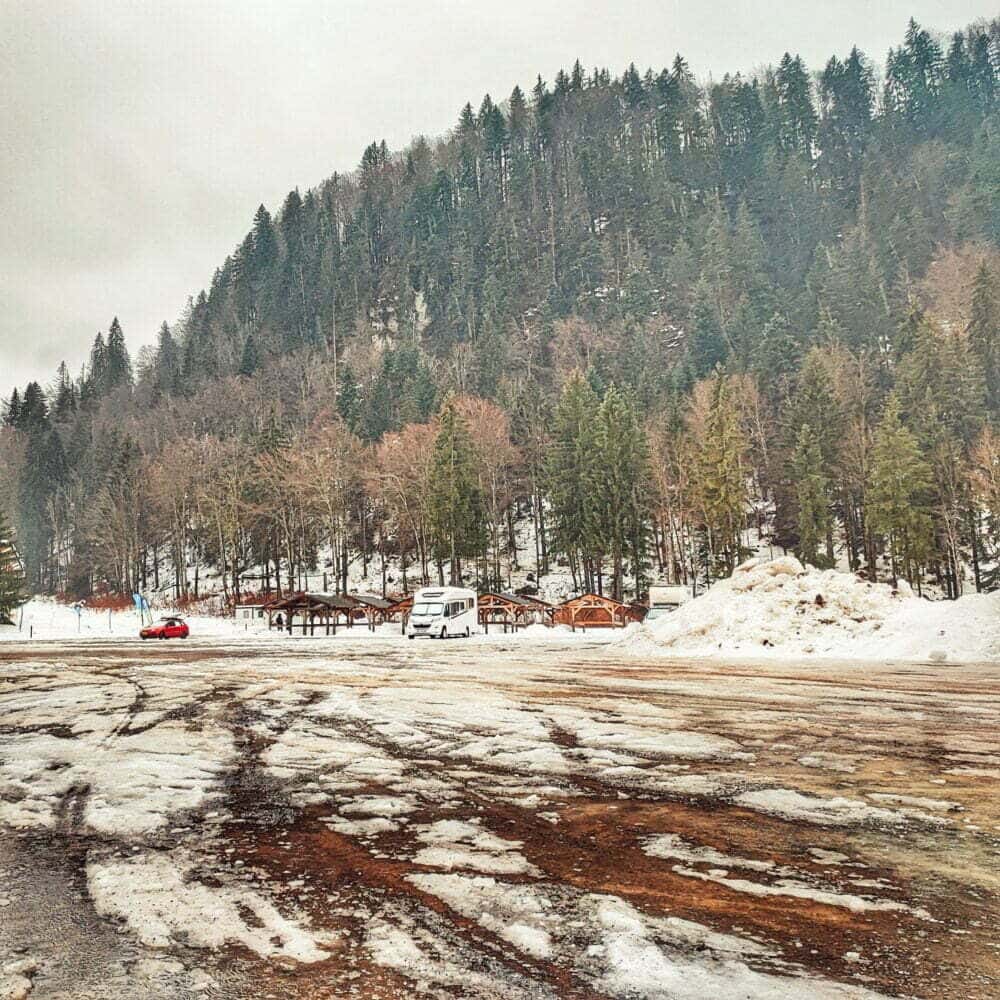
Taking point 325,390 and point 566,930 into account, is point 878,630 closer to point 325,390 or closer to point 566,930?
point 566,930

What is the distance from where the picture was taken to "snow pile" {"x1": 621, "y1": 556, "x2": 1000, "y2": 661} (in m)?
20.1

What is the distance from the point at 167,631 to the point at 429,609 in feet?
54.2

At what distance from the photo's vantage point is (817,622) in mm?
24000

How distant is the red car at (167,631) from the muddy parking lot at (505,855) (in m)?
35.8

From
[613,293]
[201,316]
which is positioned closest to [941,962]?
[613,293]

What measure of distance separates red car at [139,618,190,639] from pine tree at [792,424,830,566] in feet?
148

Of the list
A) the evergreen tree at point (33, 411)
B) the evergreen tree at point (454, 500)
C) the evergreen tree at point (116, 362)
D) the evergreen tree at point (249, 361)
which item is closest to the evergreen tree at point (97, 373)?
the evergreen tree at point (116, 362)

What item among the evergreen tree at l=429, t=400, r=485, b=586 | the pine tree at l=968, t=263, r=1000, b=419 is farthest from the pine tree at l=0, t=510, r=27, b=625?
the pine tree at l=968, t=263, r=1000, b=419

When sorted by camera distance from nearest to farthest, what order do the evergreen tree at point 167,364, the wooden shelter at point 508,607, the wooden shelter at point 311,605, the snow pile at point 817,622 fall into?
1. the snow pile at point 817,622
2. the wooden shelter at point 311,605
3. the wooden shelter at point 508,607
4. the evergreen tree at point 167,364

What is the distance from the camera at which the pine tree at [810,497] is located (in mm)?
58584

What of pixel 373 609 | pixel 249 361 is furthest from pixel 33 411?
pixel 373 609

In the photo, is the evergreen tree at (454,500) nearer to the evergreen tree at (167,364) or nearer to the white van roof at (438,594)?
the white van roof at (438,594)

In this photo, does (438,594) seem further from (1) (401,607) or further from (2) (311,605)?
(2) (311,605)

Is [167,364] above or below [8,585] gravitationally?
above
